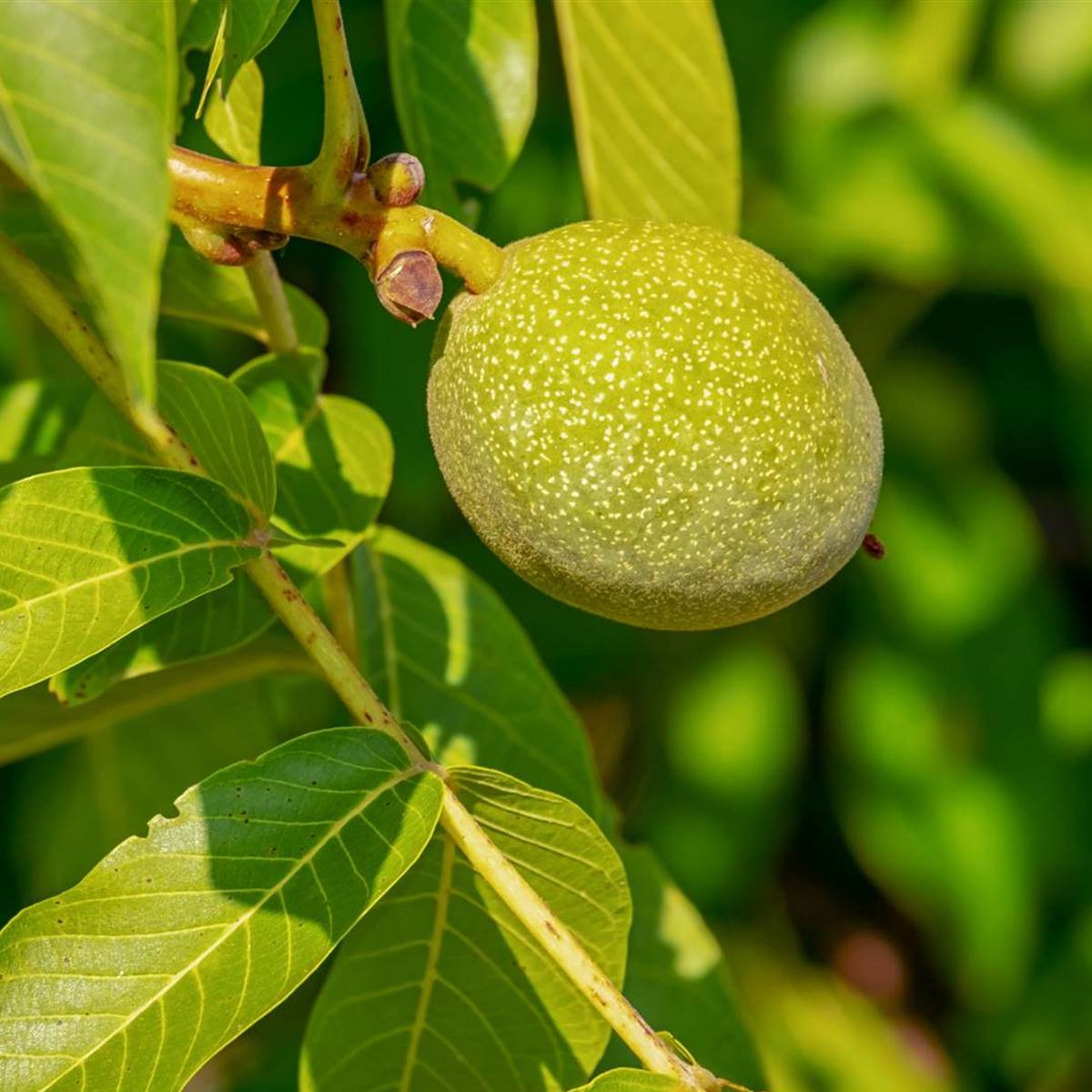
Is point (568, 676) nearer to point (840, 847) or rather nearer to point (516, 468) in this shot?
point (840, 847)

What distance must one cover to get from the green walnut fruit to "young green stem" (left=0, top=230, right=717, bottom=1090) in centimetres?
13

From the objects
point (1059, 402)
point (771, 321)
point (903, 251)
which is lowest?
point (1059, 402)

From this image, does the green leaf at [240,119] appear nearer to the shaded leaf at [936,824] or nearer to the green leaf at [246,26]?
the green leaf at [246,26]

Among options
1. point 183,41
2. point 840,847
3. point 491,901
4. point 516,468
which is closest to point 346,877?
point 491,901

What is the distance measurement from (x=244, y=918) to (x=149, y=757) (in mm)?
702

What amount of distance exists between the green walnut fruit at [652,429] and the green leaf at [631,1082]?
0.93ft

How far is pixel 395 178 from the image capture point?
1.03 metres

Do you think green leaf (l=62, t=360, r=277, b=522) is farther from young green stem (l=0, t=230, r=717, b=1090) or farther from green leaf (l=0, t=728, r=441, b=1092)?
green leaf (l=0, t=728, r=441, b=1092)

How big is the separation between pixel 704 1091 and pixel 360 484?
0.53m

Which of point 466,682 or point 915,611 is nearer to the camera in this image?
point 466,682

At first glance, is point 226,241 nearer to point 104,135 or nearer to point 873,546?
point 104,135

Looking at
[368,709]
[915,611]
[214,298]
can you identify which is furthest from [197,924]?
[915,611]

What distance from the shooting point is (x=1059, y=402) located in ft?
7.23

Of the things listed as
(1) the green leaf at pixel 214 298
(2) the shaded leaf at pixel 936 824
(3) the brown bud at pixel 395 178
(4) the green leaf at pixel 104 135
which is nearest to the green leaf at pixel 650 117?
(1) the green leaf at pixel 214 298
